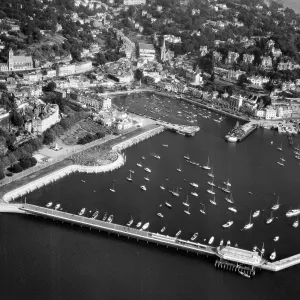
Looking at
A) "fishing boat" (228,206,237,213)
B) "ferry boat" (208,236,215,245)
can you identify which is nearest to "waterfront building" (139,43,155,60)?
"fishing boat" (228,206,237,213)

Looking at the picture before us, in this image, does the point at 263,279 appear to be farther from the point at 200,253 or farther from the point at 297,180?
the point at 297,180

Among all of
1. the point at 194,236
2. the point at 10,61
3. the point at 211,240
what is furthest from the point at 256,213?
the point at 10,61

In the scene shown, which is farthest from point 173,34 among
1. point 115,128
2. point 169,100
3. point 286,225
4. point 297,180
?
point 286,225

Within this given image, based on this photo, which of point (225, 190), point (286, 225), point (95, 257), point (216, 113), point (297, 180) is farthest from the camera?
point (216, 113)

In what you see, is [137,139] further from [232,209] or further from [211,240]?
[211,240]

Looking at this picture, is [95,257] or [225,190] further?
[225,190]

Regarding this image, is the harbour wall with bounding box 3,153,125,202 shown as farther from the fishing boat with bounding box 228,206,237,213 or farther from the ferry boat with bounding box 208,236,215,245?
the ferry boat with bounding box 208,236,215,245
